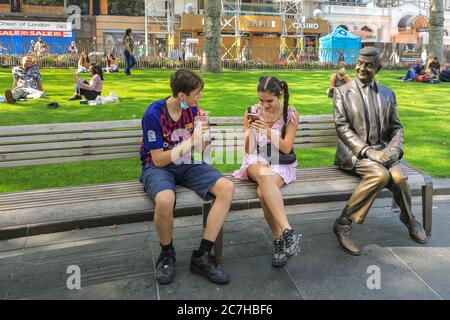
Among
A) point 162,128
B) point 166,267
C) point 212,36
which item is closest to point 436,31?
point 212,36

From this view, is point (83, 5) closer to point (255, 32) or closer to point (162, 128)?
point (255, 32)

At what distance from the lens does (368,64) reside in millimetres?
4238

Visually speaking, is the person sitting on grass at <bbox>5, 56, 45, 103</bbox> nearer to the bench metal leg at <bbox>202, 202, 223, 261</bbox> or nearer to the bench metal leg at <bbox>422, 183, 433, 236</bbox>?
the bench metal leg at <bbox>202, 202, 223, 261</bbox>

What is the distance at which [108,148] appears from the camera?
179 inches

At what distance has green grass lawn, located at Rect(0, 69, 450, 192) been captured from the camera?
5848 millimetres

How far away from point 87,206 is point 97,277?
561mm

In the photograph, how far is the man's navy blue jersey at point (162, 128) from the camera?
369cm

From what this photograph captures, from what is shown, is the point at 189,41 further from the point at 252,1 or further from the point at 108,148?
the point at 108,148

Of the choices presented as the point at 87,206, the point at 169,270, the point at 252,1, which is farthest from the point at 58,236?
the point at 252,1

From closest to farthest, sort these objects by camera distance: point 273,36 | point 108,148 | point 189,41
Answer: point 108,148 → point 189,41 → point 273,36

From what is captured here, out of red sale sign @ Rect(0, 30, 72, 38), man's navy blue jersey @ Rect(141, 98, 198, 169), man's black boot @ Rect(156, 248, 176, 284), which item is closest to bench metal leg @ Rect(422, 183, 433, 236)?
man's navy blue jersey @ Rect(141, 98, 198, 169)

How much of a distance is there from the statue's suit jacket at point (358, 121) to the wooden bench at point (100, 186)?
0.31 metres

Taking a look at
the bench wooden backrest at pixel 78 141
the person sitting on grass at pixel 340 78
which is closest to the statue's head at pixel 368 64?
the bench wooden backrest at pixel 78 141

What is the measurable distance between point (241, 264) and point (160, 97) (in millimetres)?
8573
